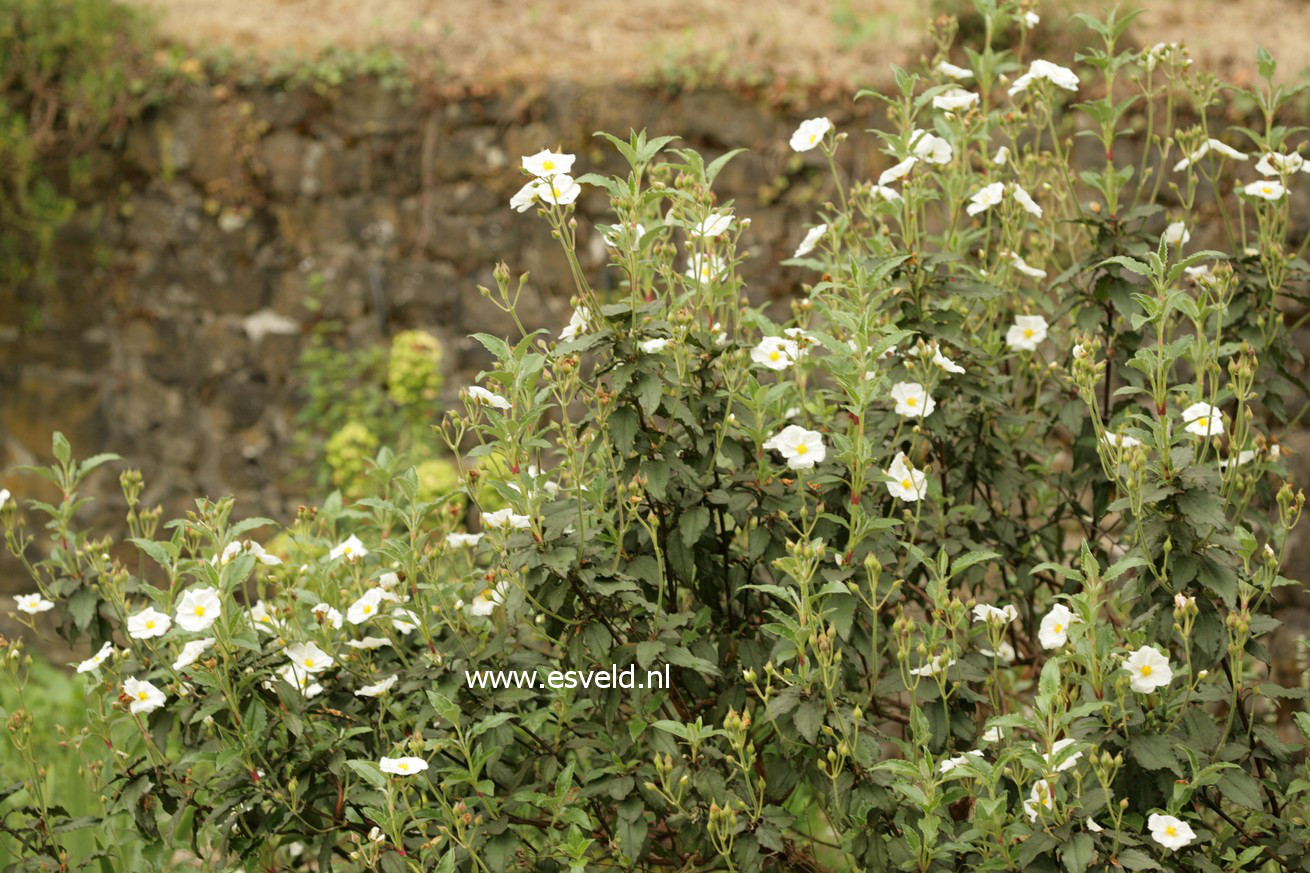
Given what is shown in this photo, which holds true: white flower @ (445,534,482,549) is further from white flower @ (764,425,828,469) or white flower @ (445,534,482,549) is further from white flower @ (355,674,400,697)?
white flower @ (764,425,828,469)

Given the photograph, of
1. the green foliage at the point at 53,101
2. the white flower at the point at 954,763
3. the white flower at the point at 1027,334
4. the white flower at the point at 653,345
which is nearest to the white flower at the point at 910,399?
the white flower at the point at 1027,334

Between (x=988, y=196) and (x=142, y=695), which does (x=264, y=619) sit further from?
(x=988, y=196)

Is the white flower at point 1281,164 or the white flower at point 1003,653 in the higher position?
the white flower at point 1281,164

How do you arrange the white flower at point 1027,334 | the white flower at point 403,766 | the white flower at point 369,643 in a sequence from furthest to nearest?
1. the white flower at point 1027,334
2. the white flower at point 369,643
3. the white flower at point 403,766

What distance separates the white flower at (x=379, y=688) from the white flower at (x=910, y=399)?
2.98ft

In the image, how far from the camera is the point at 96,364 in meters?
5.21

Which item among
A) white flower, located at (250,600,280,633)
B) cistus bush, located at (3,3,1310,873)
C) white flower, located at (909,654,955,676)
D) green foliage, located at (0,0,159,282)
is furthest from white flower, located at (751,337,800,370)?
green foliage, located at (0,0,159,282)

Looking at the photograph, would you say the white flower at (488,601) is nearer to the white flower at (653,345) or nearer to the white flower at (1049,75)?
the white flower at (653,345)

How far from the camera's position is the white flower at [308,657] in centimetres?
197

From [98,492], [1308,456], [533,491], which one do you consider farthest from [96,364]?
[1308,456]

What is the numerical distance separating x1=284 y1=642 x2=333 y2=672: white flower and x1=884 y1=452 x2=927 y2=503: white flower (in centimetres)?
93

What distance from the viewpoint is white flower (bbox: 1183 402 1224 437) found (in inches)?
70.5

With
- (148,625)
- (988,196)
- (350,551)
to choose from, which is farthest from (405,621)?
(988,196)

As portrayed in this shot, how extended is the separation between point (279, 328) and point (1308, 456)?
12.6 ft
